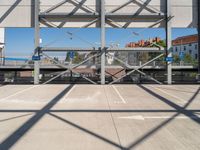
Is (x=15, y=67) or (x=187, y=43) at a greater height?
(x=187, y=43)

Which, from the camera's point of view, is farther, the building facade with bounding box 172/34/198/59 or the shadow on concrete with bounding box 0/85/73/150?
the building facade with bounding box 172/34/198/59

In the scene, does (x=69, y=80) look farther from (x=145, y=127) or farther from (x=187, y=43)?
(x=187, y=43)

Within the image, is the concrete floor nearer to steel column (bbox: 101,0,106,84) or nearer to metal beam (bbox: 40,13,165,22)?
steel column (bbox: 101,0,106,84)

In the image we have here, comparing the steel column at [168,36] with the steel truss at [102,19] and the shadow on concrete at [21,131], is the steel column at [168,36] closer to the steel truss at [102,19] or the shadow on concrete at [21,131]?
the steel truss at [102,19]

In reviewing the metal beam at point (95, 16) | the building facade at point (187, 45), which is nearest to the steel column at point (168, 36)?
the metal beam at point (95, 16)

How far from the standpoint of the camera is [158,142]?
5930 millimetres

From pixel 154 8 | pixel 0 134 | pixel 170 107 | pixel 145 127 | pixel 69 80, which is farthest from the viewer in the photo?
pixel 69 80

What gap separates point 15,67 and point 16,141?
18304mm

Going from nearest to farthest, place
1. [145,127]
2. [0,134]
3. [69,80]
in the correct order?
[0,134] → [145,127] → [69,80]

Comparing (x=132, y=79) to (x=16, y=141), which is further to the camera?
(x=132, y=79)

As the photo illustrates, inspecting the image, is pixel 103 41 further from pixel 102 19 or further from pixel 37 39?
pixel 37 39

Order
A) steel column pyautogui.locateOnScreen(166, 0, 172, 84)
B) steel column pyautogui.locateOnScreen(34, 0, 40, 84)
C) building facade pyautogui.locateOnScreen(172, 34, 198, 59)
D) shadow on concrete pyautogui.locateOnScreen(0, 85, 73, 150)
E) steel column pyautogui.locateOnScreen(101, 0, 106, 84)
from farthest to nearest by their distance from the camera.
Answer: building facade pyautogui.locateOnScreen(172, 34, 198, 59), steel column pyautogui.locateOnScreen(166, 0, 172, 84), steel column pyautogui.locateOnScreen(34, 0, 40, 84), steel column pyautogui.locateOnScreen(101, 0, 106, 84), shadow on concrete pyautogui.locateOnScreen(0, 85, 73, 150)

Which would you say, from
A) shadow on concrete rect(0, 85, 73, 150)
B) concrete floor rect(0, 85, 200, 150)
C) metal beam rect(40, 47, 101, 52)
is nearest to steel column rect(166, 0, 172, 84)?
metal beam rect(40, 47, 101, 52)

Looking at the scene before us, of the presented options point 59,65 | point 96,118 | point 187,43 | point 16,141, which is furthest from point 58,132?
point 187,43
